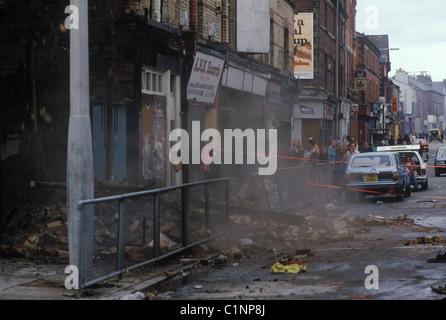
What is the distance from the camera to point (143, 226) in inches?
393

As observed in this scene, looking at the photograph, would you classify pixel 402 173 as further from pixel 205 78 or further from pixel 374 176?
pixel 205 78

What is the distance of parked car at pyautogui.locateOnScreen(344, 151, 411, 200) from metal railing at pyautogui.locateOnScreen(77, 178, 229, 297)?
1008 centimetres

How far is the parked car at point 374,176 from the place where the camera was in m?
22.5

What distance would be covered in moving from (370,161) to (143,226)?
14.3 m

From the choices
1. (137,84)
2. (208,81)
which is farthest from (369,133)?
(137,84)

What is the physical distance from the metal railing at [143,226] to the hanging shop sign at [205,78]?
23.1 ft

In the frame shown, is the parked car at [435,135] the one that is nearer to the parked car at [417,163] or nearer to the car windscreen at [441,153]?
the car windscreen at [441,153]

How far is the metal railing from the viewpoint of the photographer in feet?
27.7

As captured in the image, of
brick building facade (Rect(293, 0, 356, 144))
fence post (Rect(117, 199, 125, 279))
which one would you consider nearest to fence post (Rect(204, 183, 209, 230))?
fence post (Rect(117, 199, 125, 279))

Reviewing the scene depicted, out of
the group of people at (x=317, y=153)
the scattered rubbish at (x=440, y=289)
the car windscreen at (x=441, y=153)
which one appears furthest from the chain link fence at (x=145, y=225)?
the car windscreen at (x=441, y=153)

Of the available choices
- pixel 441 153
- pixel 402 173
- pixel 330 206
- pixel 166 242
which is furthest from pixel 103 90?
pixel 441 153

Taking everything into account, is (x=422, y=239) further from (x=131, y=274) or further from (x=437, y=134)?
(x=437, y=134)

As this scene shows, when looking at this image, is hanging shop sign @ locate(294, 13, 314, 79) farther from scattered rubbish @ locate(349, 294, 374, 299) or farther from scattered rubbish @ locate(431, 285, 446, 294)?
scattered rubbish @ locate(349, 294, 374, 299)

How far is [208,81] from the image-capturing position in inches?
835
